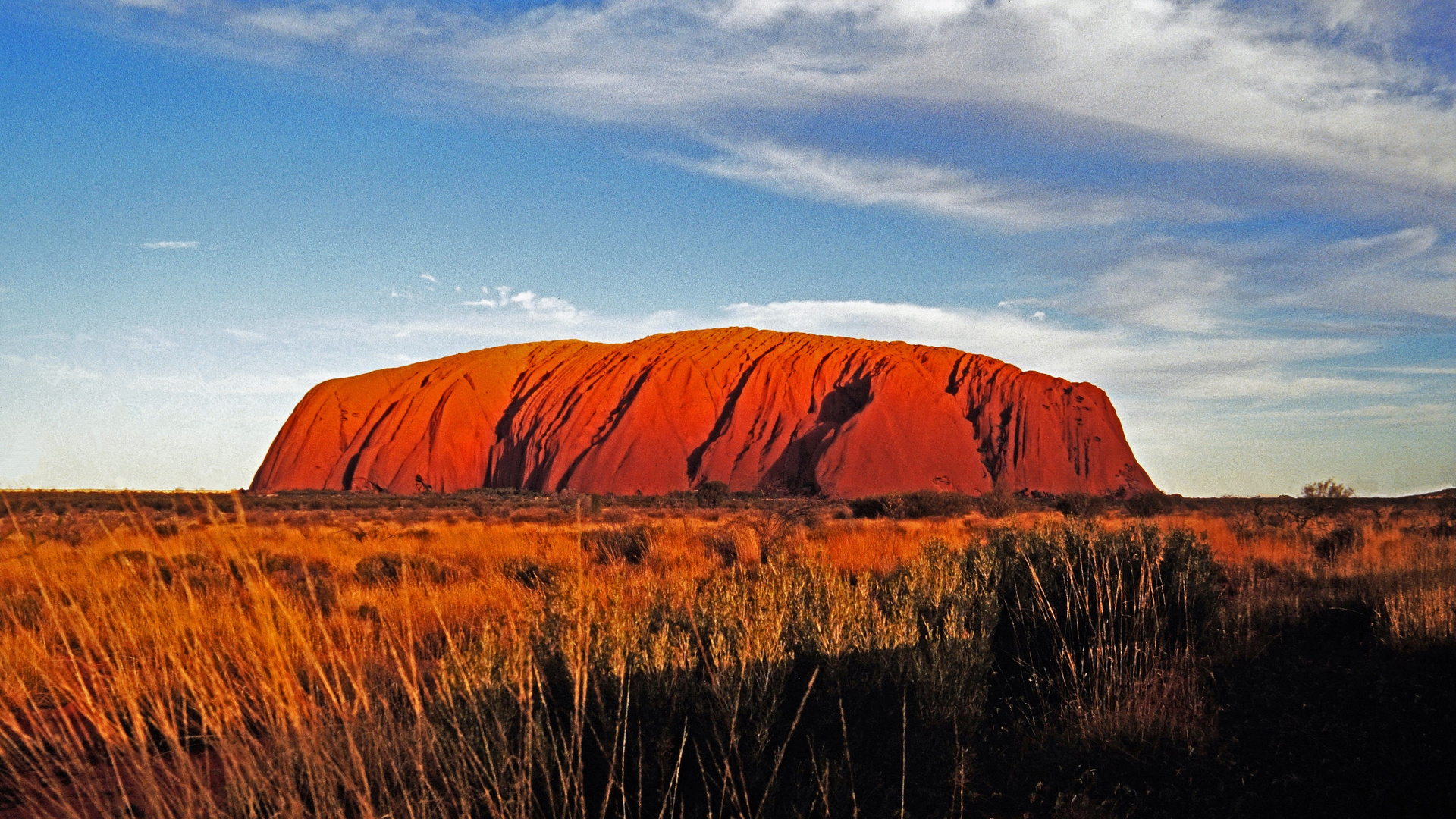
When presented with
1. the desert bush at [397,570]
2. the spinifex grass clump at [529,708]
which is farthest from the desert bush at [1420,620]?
the desert bush at [397,570]

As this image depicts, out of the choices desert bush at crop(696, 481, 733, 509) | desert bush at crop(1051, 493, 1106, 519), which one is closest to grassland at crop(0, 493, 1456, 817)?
desert bush at crop(1051, 493, 1106, 519)

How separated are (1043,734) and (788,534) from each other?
410 inches

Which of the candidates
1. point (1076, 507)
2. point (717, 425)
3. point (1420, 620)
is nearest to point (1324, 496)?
point (1076, 507)

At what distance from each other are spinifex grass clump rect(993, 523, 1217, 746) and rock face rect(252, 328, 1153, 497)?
129 ft

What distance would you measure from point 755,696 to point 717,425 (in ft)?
168

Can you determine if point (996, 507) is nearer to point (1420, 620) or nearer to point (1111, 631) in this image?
point (1420, 620)

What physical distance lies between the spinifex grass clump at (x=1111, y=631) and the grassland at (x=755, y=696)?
33 mm

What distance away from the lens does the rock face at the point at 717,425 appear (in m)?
50.9

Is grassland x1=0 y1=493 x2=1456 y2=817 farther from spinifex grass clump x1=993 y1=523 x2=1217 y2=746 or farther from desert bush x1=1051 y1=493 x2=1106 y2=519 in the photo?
desert bush x1=1051 y1=493 x2=1106 y2=519

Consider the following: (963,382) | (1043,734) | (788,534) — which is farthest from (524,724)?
(963,382)

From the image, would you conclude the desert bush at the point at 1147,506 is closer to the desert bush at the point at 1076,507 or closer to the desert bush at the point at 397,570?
the desert bush at the point at 1076,507

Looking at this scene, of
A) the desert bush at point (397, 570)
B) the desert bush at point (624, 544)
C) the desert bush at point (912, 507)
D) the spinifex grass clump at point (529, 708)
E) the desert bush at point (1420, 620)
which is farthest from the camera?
the desert bush at point (912, 507)

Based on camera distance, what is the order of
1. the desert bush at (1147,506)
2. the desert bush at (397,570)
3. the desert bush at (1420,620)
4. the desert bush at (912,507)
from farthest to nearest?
the desert bush at (1147,506) → the desert bush at (912,507) → the desert bush at (397,570) → the desert bush at (1420,620)

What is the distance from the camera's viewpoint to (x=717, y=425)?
2175 inches
